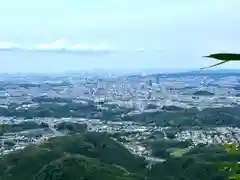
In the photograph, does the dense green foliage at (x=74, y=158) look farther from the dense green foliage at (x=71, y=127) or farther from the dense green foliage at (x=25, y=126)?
the dense green foliage at (x=25, y=126)

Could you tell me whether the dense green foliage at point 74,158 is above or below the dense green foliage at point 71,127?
above

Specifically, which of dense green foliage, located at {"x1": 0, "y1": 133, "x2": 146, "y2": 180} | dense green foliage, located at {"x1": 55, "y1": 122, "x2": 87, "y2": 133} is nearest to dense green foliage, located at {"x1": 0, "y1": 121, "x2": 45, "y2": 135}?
dense green foliage, located at {"x1": 55, "y1": 122, "x2": 87, "y2": 133}

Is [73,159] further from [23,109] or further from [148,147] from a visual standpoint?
[23,109]

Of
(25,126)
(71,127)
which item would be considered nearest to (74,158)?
(71,127)

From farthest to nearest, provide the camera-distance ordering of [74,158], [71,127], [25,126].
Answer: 1. [25,126]
2. [71,127]
3. [74,158]

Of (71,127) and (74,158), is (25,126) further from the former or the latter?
(74,158)

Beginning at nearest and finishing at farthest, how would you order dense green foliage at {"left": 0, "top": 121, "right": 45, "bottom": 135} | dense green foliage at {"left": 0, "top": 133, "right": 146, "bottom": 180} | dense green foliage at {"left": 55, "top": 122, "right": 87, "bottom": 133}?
1. dense green foliage at {"left": 0, "top": 133, "right": 146, "bottom": 180}
2. dense green foliage at {"left": 55, "top": 122, "right": 87, "bottom": 133}
3. dense green foliage at {"left": 0, "top": 121, "right": 45, "bottom": 135}

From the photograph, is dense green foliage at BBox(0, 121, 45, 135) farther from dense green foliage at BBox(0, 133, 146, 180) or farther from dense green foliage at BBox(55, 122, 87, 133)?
dense green foliage at BBox(0, 133, 146, 180)

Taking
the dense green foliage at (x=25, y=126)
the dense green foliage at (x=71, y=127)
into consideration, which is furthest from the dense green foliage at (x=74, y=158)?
the dense green foliage at (x=25, y=126)

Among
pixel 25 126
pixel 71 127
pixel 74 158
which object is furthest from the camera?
pixel 25 126

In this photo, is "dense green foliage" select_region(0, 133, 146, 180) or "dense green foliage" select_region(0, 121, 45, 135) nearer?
"dense green foliage" select_region(0, 133, 146, 180)

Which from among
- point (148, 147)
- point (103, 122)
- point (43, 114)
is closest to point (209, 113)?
point (103, 122)
